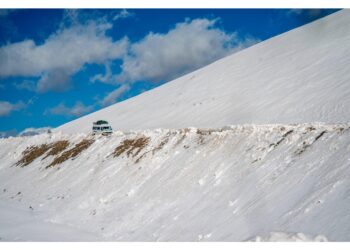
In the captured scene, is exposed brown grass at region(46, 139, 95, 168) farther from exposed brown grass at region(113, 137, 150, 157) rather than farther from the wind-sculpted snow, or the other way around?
exposed brown grass at region(113, 137, 150, 157)

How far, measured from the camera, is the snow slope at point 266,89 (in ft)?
96.5

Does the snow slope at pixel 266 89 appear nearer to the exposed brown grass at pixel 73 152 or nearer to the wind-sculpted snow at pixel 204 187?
the wind-sculpted snow at pixel 204 187

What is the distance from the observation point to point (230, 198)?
14688 millimetres

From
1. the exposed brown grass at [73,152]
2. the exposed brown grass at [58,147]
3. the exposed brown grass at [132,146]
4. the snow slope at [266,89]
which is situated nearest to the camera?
the exposed brown grass at [132,146]

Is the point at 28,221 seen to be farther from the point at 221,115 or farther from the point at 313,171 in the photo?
the point at 221,115

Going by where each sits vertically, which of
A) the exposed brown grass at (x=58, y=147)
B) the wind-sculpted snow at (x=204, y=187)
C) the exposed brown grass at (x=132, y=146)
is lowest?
the wind-sculpted snow at (x=204, y=187)

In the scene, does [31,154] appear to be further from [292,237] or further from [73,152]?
[292,237]

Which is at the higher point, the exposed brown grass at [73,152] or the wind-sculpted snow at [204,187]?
the exposed brown grass at [73,152]

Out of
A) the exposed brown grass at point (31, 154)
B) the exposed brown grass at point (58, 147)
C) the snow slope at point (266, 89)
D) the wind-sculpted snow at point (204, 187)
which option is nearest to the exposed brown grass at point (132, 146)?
the wind-sculpted snow at point (204, 187)

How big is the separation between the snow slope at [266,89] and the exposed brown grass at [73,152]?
33.4 ft

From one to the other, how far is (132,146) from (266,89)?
18523 mm

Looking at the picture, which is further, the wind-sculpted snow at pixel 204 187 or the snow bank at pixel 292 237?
the wind-sculpted snow at pixel 204 187

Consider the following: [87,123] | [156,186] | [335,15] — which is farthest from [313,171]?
[87,123]

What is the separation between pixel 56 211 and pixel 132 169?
15.2 feet
